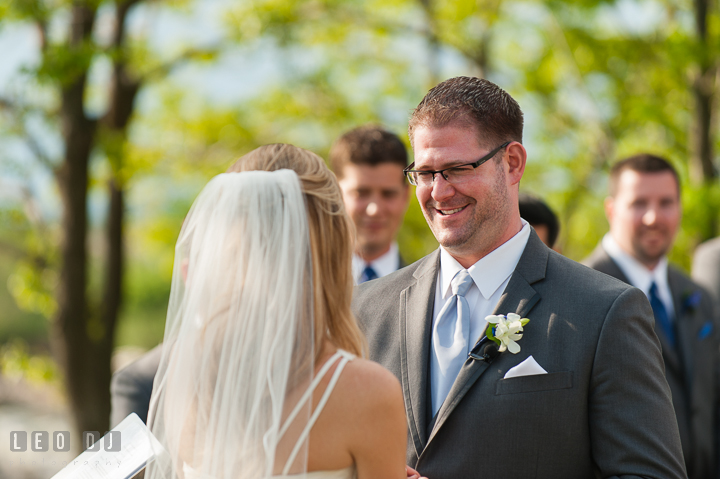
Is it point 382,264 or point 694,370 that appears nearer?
point 694,370

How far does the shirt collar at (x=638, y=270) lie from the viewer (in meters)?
5.04

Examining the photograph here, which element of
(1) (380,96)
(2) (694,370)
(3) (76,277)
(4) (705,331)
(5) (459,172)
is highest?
(1) (380,96)

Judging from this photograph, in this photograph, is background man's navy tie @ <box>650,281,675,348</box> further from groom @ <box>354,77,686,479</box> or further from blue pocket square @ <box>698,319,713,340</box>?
groom @ <box>354,77,686,479</box>

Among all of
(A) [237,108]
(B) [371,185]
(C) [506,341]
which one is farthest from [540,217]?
(A) [237,108]

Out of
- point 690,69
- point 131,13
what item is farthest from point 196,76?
point 690,69

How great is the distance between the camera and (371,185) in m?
4.93

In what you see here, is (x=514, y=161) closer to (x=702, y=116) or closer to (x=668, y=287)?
(x=668, y=287)

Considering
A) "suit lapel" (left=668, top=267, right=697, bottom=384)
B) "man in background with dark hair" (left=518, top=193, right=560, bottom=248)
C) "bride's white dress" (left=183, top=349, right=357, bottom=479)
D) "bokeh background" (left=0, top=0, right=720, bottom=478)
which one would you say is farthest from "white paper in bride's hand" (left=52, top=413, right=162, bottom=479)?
"bokeh background" (left=0, top=0, right=720, bottom=478)

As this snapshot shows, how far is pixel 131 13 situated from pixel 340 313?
8.43 metres

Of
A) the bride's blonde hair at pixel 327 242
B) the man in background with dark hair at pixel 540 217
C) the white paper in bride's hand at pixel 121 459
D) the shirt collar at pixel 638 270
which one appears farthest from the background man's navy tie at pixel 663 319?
the white paper in bride's hand at pixel 121 459

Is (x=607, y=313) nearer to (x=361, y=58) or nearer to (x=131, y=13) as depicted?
(x=131, y=13)

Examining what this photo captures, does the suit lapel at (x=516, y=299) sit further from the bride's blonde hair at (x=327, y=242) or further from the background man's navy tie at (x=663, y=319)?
the background man's navy tie at (x=663, y=319)

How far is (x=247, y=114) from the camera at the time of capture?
12.0 m

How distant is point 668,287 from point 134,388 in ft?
12.9
